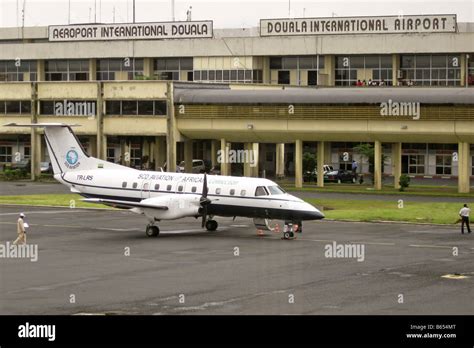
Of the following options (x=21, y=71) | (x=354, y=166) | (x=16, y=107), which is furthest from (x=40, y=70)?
(x=354, y=166)

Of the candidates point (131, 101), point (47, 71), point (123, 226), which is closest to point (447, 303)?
point (123, 226)

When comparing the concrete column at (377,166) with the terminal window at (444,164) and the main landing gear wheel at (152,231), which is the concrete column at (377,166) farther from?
the main landing gear wheel at (152,231)

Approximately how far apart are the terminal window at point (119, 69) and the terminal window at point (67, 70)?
1.94m

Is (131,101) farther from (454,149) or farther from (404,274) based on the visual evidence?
(404,274)

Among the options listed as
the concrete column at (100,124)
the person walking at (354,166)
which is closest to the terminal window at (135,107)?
the concrete column at (100,124)

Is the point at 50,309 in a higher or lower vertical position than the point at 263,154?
lower

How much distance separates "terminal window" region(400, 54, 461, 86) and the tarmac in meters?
53.0

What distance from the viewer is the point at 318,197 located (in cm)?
7944

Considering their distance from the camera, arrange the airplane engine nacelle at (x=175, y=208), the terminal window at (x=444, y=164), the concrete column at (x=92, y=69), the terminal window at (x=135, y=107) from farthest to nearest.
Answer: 1. the concrete column at (x=92, y=69)
2. the terminal window at (x=444, y=164)
3. the terminal window at (x=135, y=107)
4. the airplane engine nacelle at (x=175, y=208)

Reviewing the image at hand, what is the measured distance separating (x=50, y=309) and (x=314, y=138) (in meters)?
58.4

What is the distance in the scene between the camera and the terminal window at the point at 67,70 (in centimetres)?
12562

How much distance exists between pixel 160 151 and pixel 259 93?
509 inches

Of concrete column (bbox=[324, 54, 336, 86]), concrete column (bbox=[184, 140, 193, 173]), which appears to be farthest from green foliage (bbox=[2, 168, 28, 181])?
concrete column (bbox=[324, 54, 336, 86])

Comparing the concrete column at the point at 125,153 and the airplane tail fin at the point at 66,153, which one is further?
the concrete column at the point at 125,153
